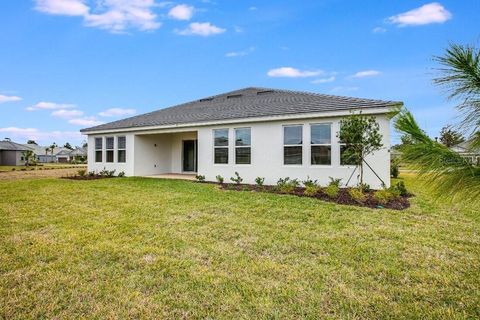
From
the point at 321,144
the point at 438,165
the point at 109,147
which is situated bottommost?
the point at 438,165

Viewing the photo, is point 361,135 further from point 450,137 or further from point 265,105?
point 450,137

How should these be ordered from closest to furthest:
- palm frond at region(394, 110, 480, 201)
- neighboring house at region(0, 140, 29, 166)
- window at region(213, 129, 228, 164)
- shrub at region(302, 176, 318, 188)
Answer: palm frond at region(394, 110, 480, 201)
shrub at region(302, 176, 318, 188)
window at region(213, 129, 228, 164)
neighboring house at region(0, 140, 29, 166)

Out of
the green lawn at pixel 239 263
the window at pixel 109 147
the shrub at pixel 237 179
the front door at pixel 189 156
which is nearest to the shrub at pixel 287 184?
the shrub at pixel 237 179

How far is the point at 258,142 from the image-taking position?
12.8 metres

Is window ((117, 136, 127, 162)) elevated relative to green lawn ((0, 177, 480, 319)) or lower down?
elevated

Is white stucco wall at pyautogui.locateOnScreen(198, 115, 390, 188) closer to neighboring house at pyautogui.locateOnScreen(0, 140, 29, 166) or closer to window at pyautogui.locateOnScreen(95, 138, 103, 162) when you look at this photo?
window at pyautogui.locateOnScreen(95, 138, 103, 162)

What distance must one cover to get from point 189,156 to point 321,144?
9.88m

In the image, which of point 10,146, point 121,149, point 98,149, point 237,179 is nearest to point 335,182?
point 237,179

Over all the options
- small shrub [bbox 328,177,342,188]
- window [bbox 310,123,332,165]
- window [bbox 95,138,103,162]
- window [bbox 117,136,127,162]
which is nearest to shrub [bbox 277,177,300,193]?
window [bbox 310,123,332,165]

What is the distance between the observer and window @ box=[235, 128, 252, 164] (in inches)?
518

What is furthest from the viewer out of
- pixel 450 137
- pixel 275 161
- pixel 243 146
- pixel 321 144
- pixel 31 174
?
pixel 31 174

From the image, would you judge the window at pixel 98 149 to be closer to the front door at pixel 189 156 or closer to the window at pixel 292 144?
the front door at pixel 189 156

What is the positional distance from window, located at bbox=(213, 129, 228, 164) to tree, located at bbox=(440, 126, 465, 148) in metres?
12.2

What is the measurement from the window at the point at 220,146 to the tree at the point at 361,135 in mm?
5906
